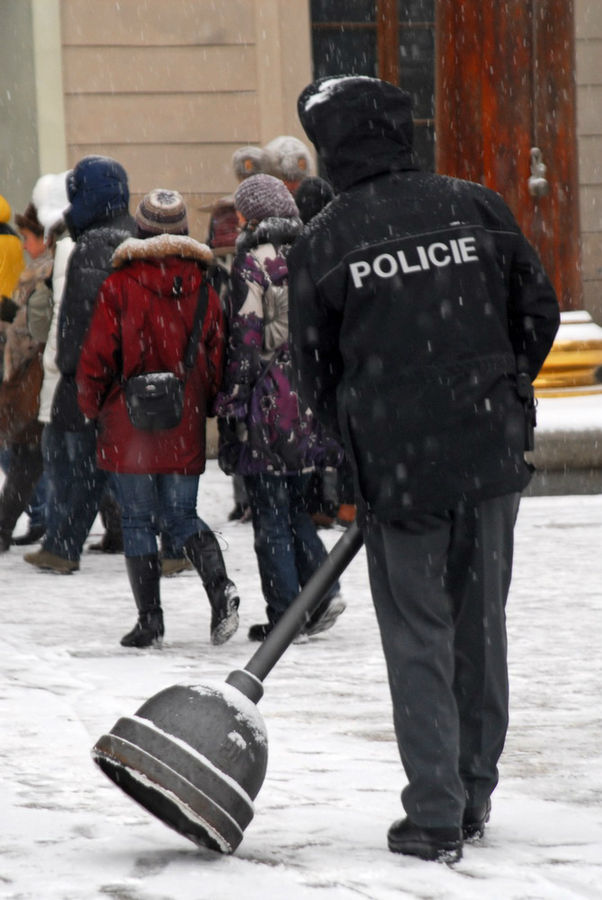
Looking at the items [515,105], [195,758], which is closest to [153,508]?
[195,758]

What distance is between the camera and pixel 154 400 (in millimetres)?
6398

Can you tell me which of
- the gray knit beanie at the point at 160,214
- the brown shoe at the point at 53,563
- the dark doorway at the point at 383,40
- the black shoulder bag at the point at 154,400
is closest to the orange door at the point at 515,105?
the dark doorway at the point at 383,40

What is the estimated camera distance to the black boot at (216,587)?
21.6 feet

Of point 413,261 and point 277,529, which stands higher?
point 413,261

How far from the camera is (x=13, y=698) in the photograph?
561cm

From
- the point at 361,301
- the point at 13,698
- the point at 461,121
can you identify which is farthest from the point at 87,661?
the point at 461,121

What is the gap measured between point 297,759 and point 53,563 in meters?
4.00

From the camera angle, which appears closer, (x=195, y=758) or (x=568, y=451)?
(x=195, y=758)

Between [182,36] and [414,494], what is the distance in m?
9.54

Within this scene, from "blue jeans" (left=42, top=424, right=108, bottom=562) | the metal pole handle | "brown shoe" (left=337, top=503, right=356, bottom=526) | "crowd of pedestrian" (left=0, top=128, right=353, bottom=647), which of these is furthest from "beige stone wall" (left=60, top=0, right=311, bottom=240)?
the metal pole handle

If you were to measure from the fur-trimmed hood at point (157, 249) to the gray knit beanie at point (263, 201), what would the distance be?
29 centimetres

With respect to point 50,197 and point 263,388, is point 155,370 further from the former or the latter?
point 50,197

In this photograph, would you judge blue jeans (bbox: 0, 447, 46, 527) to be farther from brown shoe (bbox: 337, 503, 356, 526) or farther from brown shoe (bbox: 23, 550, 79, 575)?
brown shoe (bbox: 337, 503, 356, 526)

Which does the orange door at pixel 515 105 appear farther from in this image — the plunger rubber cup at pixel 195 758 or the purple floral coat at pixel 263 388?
the plunger rubber cup at pixel 195 758
